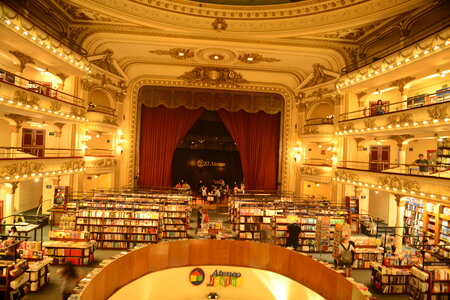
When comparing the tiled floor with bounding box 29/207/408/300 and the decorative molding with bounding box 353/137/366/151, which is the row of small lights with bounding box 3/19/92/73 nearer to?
the tiled floor with bounding box 29/207/408/300

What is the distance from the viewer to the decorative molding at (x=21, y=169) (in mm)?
7816

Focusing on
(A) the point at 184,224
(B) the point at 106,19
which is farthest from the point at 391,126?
(B) the point at 106,19

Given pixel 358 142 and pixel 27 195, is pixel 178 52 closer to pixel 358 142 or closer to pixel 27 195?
pixel 358 142

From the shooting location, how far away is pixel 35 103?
897 centimetres

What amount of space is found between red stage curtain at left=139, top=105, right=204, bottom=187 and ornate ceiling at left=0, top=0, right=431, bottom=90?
3.71 meters

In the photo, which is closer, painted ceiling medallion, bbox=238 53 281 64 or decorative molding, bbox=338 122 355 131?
decorative molding, bbox=338 122 355 131

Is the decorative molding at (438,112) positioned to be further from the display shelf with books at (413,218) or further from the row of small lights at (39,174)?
the row of small lights at (39,174)

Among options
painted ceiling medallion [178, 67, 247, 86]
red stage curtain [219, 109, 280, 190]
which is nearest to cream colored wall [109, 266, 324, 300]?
red stage curtain [219, 109, 280, 190]

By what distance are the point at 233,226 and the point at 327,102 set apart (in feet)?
26.8

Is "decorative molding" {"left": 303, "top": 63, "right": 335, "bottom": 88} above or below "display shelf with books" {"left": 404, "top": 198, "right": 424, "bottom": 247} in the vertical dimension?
above

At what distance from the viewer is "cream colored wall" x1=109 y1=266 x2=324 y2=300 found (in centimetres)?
729

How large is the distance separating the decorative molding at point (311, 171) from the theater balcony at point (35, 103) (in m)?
11.5

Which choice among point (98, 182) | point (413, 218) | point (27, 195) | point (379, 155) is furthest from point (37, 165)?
point (379, 155)

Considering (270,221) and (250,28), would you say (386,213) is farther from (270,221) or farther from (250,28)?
(250,28)
